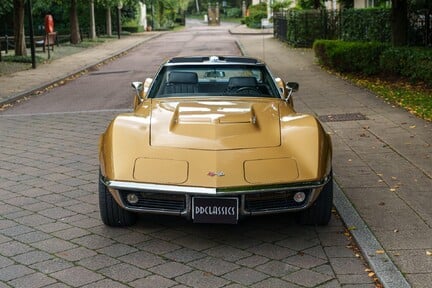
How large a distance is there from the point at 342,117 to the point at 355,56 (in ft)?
20.5

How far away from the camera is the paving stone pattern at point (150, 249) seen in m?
4.34

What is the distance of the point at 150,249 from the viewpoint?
16.1 feet

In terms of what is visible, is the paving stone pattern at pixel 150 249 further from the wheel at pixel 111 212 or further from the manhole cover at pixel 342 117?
the manhole cover at pixel 342 117

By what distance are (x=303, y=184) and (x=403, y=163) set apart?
9.82 ft

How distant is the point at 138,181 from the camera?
15.6ft

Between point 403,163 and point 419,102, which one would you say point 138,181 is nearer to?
point 403,163

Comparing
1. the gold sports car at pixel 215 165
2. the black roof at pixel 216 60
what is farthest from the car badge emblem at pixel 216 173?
the black roof at pixel 216 60

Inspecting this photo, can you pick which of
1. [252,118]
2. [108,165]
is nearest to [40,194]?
Answer: [108,165]

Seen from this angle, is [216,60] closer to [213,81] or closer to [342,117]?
[213,81]

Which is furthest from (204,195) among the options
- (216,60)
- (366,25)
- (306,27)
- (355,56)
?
(306,27)

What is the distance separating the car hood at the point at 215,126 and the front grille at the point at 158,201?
429 mm

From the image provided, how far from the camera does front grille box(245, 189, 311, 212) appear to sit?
4.79m

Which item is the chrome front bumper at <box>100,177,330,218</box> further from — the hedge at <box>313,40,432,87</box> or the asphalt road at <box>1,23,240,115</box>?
the hedge at <box>313,40,432,87</box>

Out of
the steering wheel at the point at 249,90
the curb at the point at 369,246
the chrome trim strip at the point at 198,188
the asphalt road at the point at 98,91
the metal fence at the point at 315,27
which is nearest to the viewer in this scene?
the curb at the point at 369,246
